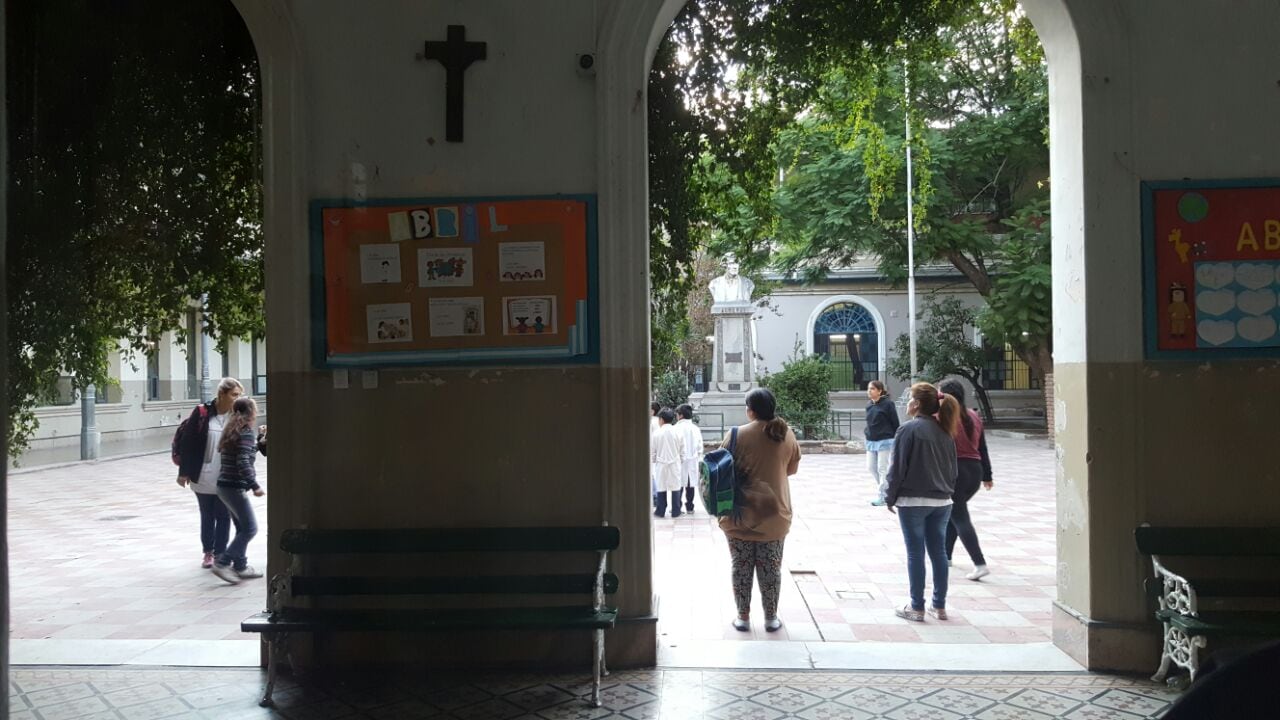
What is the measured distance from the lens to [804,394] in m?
19.7

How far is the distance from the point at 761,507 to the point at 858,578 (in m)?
2.41

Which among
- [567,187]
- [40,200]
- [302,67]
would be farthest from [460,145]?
[40,200]

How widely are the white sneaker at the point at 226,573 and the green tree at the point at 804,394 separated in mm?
13405

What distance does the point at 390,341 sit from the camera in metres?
4.72

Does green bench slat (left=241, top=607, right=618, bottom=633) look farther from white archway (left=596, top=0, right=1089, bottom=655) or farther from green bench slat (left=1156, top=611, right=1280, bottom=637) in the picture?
green bench slat (left=1156, top=611, right=1280, bottom=637)

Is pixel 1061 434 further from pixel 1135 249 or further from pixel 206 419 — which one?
pixel 206 419

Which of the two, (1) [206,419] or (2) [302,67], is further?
(1) [206,419]

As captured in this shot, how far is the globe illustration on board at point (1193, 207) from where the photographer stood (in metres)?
4.63

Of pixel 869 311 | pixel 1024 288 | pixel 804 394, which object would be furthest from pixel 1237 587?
pixel 869 311

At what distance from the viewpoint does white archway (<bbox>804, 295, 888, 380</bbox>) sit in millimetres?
32312

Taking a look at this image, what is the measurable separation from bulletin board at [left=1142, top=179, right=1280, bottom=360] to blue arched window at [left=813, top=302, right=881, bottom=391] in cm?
2825

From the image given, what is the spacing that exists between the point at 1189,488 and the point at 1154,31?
249 cm

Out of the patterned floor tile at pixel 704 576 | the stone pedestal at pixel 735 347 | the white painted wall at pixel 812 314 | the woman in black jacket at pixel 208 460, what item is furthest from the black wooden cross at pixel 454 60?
the white painted wall at pixel 812 314

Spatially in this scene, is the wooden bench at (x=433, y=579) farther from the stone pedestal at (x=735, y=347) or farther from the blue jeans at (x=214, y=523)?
the stone pedestal at (x=735, y=347)
